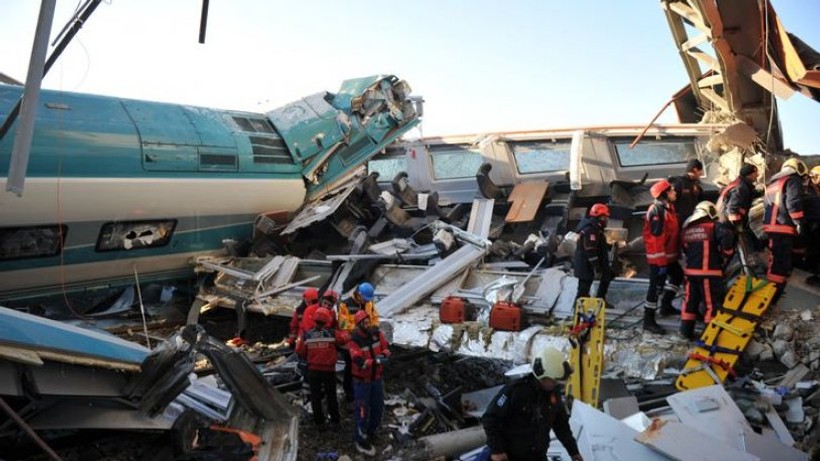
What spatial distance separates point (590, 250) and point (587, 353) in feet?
3.79

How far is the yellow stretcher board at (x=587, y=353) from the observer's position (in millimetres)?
5180

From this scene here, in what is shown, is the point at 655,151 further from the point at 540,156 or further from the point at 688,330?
the point at 688,330

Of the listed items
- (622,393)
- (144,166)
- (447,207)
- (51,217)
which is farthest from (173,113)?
(622,393)

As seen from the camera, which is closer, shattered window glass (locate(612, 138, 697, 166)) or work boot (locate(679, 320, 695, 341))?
work boot (locate(679, 320, 695, 341))

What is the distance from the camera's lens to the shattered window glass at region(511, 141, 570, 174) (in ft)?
32.1

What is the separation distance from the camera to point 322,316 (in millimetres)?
5758

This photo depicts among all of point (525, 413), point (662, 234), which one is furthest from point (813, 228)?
point (525, 413)

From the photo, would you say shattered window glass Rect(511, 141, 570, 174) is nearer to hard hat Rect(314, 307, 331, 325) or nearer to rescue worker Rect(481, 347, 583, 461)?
hard hat Rect(314, 307, 331, 325)

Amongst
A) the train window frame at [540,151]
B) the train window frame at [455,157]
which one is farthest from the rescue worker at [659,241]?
the train window frame at [455,157]

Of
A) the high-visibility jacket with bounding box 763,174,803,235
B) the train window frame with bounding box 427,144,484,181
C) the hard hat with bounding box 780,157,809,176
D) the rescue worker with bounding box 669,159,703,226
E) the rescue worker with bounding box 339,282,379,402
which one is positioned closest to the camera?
the high-visibility jacket with bounding box 763,174,803,235

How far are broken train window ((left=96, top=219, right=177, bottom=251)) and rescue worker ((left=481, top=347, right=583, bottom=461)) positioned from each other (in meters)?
6.59

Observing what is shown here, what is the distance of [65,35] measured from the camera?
5.36 m

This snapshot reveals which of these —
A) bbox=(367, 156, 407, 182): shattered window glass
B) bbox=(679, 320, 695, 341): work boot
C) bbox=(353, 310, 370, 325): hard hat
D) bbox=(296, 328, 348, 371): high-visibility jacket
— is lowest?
bbox=(296, 328, 348, 371): high-visibility jacket

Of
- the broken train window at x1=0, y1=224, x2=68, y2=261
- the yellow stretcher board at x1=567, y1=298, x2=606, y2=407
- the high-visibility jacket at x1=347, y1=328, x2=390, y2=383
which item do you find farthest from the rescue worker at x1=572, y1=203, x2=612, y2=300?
the broken train window at x1=0, y1=224, x2=68, y2=261
